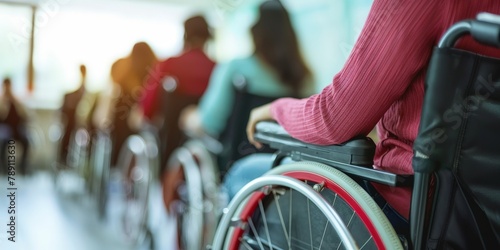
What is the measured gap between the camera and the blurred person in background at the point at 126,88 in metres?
1.54

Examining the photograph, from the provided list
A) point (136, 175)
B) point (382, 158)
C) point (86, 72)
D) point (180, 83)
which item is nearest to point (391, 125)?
point (382, 158)

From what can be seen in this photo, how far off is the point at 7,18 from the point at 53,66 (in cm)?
21

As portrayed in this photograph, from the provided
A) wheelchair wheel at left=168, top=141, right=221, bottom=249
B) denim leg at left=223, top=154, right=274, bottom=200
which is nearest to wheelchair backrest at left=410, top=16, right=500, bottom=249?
denim leg at left=223, top=154, right=274, bottom=200

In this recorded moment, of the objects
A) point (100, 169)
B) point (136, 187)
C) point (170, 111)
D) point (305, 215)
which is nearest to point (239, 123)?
point (170, 111)

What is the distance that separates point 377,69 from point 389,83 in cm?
2

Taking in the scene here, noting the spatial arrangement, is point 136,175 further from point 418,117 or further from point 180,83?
point 418,117

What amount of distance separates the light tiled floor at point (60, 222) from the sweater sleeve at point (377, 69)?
60 cm

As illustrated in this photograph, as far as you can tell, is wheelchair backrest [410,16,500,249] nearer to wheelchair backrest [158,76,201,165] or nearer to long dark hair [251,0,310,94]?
long dark hair [251,0,310,94]

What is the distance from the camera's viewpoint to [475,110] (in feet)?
→ 2.38

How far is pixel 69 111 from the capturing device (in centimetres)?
157

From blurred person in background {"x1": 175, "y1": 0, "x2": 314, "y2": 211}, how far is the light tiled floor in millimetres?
489

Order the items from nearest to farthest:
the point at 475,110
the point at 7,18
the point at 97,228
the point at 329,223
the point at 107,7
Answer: the point at 475,110 → the point at 329,223 → the point at 7,18 → the point at 107,7 → the point at 97,228

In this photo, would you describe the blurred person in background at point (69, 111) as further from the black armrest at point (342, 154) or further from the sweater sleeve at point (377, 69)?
the sweater sleeve at point (377, 69)

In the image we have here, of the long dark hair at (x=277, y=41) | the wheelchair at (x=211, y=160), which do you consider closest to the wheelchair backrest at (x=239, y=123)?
the wheelchair at (x=211, y=160)
